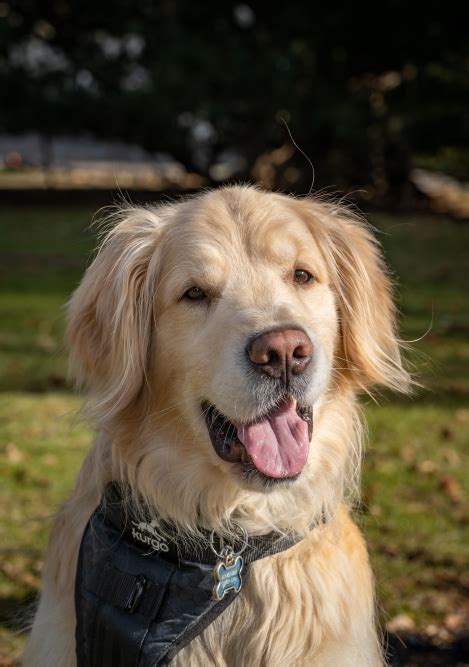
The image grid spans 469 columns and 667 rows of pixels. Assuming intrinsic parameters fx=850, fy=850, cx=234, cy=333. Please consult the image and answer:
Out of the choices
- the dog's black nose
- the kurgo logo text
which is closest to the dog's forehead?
the dog's black nose

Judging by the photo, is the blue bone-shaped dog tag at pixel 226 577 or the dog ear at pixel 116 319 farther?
the dog ear at pixel 116 319

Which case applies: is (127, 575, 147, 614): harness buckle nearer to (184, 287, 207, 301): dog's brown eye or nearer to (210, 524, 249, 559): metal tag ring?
(210, 524, 249, 559): metal tag ring

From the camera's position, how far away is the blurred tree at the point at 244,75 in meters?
18.7

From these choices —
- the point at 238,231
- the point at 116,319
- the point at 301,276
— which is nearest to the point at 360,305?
the point at 301,276

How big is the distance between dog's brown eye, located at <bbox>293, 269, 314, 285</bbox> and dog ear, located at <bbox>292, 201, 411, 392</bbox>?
148 mm

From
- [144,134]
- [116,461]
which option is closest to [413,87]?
[144,134]

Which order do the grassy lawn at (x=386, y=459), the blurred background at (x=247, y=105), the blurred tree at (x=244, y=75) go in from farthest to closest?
the blurred tree at (x=244, y=75) < the blurred background at (x=247, y=105) < the grassy lawn at (x=386, y=459)

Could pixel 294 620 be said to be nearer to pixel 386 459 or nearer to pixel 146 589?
pixel 146 589

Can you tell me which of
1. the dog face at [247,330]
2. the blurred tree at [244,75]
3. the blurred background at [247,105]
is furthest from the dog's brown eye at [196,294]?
the blurred tree at [244,75]

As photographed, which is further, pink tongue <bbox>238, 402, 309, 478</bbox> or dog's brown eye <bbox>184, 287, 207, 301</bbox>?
dog's brown eye <bbox>184, 287, 207, 301</bbox>

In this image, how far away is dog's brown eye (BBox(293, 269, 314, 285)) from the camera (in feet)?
9.98

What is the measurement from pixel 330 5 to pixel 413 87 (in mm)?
2745

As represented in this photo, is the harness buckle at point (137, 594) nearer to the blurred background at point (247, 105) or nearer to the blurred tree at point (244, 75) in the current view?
the blurred background at point (247, 105)

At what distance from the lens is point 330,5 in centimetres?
2002
